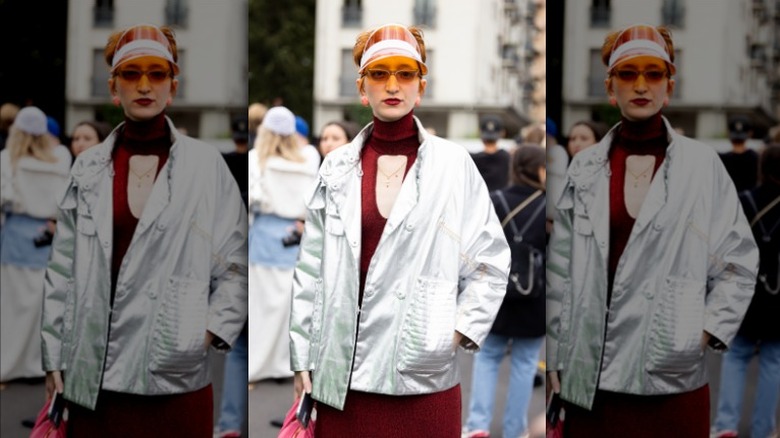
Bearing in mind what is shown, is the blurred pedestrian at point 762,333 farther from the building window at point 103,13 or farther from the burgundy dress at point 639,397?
the building window at point 103,13

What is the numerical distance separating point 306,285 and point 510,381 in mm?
1055

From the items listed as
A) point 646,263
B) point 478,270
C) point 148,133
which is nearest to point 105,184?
point 148,133

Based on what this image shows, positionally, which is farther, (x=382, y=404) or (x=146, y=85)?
(x=146, y=85)

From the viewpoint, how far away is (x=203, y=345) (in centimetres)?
→ 441

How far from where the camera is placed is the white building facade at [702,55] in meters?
4.39

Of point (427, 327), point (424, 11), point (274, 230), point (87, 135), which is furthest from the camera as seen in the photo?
point (274, 230)

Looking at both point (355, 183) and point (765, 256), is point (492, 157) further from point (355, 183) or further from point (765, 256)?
point (765, 256)

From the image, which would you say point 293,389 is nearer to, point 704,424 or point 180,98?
point 180,98

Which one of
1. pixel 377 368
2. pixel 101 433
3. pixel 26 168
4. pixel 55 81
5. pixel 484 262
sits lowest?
pixel 101 433

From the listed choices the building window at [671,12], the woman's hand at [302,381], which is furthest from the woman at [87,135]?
the building window at [671,12]

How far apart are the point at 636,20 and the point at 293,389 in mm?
1997

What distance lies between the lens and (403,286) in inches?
159

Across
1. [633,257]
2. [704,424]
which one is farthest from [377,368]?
[704,424]

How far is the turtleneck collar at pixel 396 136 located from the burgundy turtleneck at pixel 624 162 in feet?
2.73
